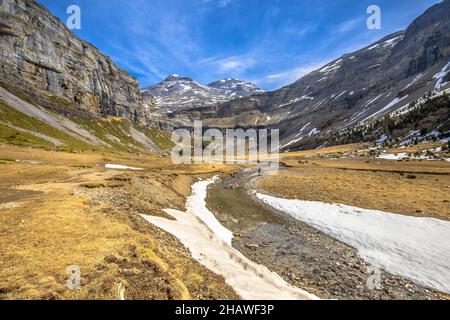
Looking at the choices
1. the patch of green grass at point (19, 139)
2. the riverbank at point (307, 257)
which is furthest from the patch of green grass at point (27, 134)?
the riverbank at point (307, 257)

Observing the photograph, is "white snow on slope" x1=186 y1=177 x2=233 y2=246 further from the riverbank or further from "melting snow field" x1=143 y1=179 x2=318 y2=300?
the riverbank

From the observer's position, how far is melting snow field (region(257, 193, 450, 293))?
52.5 feet

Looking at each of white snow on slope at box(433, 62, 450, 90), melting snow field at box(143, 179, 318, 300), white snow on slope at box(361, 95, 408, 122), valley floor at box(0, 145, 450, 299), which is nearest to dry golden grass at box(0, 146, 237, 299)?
valley floor at box(0, 145, 450, 299)

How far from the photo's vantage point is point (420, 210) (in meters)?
26.6

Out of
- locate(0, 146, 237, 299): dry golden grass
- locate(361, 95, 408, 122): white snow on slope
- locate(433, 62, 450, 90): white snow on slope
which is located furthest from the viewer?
locate(361, 95, 408, 122): white snow on slope

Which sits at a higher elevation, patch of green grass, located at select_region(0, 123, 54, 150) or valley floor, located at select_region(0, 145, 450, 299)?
patch of green grass, located at select_region(0, 123, 54, 150)

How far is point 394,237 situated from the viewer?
20766mm

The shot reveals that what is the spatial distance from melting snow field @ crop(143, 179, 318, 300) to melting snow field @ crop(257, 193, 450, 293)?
842cm

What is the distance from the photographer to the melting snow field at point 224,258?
1225cm

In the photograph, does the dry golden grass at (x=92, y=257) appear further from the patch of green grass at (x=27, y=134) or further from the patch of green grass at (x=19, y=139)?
the patch of green grass at (x=27, y=134)

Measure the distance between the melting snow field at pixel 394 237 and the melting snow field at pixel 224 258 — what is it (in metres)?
8.42

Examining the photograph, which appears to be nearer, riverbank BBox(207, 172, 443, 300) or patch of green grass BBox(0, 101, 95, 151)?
riverbank BBox(207, 172, 443, 300)

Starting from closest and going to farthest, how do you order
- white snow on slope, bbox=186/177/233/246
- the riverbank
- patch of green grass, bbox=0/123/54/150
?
the riverbank, white snow on slope, bbox=186/177/233/246, patch of green grass, bbox=0/123/54/150

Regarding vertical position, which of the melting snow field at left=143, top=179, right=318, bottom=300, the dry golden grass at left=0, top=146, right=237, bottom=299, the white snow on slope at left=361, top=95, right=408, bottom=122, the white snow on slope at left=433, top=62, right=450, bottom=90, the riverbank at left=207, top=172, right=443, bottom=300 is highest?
the white snow on slope at left=433, top=62, right=450, bottom=90
